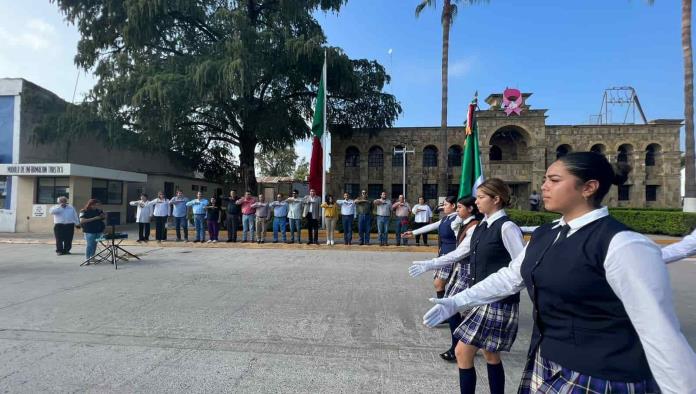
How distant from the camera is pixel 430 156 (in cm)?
2666

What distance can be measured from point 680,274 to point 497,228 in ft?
28.4

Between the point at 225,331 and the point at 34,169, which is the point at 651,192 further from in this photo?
the point at 34,169

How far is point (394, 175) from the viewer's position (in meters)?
26.7

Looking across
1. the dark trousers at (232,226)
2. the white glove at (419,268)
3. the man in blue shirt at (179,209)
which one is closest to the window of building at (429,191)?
the dark trousers at (232,226)

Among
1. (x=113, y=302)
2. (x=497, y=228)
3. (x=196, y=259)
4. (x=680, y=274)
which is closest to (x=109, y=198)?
(x=196, y=259)

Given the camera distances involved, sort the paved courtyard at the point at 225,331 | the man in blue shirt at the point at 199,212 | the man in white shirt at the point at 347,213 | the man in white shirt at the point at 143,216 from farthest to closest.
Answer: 1. the man in white shirt at the point at 143,216
2. the man in blue shirt at the point at 199,212
3. the man in white shirt at the point at 347,213
4. the paved courtyard at the point at 225,331

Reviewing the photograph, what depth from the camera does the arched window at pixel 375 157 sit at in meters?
27.0

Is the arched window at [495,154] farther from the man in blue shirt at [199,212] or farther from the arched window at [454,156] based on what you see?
the man in blue shirt at [199,212]

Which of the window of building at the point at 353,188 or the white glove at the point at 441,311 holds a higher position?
the window of building at the point at 353,188

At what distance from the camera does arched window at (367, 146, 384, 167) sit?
88.5ft

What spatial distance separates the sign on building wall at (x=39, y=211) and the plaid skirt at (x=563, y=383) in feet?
67.5

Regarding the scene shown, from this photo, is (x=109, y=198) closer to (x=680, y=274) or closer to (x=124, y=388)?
(x=124, y=388)

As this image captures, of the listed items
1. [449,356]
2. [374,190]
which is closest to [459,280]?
[449,356]

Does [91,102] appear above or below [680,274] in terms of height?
above
